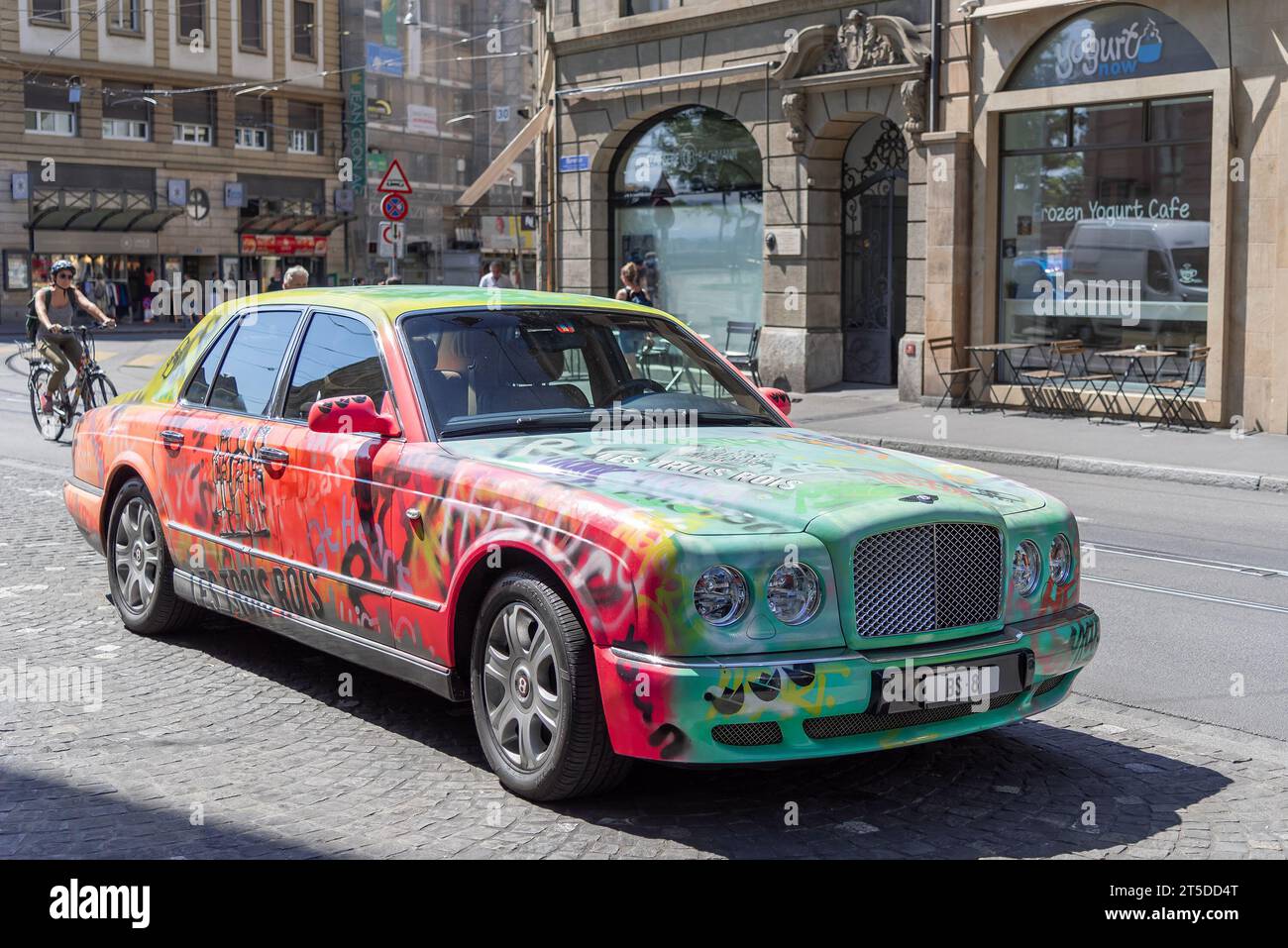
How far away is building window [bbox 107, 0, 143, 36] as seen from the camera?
52438 mm

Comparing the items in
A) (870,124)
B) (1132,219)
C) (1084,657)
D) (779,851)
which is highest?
(870,124)

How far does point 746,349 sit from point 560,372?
18.1 m

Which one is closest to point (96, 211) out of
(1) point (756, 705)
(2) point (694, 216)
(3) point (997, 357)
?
(2) point (694, 216)

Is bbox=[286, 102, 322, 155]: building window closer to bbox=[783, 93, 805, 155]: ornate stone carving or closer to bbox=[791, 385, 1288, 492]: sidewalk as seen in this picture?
bbox=[783, 93, 805, 155]: ornate stone carving

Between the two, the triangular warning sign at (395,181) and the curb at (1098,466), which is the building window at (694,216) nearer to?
the triangular warning sign at (395,181)

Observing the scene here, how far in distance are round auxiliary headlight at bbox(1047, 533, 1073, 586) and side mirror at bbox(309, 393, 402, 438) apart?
92.2 inches

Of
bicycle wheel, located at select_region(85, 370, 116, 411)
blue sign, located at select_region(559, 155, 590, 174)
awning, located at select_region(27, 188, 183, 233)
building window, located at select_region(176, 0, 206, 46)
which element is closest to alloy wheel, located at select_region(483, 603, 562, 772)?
bicycle wheel, located at select_region(85, 370, 116, 411)

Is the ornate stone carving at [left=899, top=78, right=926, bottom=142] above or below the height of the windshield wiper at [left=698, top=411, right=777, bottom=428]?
above

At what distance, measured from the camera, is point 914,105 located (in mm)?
20156
